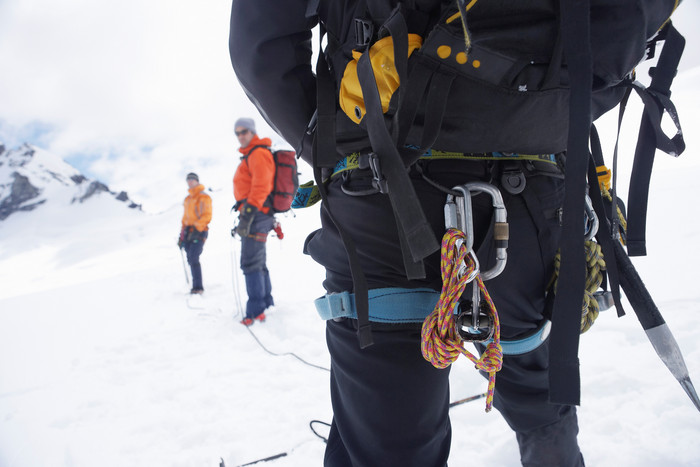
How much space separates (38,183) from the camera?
42875 mm

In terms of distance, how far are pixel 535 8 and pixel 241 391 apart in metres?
2.72

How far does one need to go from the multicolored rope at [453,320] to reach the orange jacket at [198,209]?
18.4 feet

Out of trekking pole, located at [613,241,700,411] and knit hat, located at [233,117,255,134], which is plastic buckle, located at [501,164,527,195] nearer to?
trekking pole, located at [613,241,700,411]

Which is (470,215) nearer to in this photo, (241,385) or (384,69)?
(384,69)

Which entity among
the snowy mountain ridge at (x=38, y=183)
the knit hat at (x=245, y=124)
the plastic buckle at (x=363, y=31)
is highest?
the snowy mountain ridge at (x=38, y=183)

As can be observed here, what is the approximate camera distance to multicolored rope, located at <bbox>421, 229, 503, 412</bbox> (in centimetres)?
80

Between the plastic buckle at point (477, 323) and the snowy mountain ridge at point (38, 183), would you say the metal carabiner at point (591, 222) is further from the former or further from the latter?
the snowy mountain ridge at point (38, 183)

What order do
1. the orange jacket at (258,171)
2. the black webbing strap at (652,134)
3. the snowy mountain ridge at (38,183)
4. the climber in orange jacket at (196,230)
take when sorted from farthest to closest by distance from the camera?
the snowy mountain ridge at (38,183) < the climber in orange jacket at (196,230) < the orange jacket at (258,171) < the black webbing strap at (652,134)

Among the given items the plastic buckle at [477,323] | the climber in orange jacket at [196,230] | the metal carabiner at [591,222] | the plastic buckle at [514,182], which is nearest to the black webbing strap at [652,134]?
the metal carabiner at [591,222]

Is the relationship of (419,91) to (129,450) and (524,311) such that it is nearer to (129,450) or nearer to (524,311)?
(524,311)

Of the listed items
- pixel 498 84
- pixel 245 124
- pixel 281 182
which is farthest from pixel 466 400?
pixel 245 124

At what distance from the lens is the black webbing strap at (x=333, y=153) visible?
0.92 m

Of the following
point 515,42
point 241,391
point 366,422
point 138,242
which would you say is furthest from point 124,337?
point 138,242

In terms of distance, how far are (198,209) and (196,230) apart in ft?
1.11
